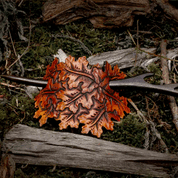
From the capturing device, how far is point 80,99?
78.9 inches

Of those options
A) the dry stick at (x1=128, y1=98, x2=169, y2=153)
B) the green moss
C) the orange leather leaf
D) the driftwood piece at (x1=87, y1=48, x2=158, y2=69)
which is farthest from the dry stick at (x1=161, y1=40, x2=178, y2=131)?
the orange leather leaf

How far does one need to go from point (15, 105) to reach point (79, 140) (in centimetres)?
95

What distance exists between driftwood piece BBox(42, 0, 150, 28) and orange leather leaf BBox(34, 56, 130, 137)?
76 cm

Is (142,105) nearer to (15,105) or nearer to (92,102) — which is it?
(92,102)

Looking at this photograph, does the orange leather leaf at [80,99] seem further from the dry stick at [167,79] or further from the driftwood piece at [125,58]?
the dry stick at [167,79]

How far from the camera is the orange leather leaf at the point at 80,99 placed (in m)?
1.99

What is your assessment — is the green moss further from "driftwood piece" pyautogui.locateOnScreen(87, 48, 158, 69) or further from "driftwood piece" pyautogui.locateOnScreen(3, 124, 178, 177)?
"driftwood piece" pyautogui.locateOnScreen(87, 48, 158, 69)

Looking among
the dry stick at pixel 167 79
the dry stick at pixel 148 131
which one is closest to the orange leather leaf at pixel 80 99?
the dry stick at pixel 148 131

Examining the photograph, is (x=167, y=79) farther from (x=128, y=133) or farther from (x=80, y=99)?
(x=80, y=99)

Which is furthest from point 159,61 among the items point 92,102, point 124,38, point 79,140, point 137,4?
point 79,140

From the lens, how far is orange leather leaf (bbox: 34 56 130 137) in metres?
1.99

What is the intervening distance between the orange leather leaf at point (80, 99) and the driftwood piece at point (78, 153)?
176mm

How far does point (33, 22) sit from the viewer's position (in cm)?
254

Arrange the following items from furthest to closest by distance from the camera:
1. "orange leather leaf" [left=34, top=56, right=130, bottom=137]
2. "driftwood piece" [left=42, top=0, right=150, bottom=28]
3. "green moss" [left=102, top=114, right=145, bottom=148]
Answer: "driftwood piece" [left=42, top=0, right=150, bottom=28]
"green moss" [left=102, top=114, right=145, bottom=148]
"orange leather leaf" [left=34, top=56, right=130, bottom=137]
